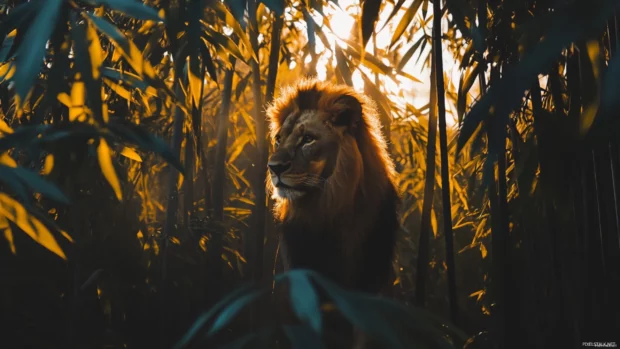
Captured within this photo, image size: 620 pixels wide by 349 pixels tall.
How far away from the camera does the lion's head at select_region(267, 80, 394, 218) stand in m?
1.93

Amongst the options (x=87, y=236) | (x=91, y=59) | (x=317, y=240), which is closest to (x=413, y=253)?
(x=87, y=236)

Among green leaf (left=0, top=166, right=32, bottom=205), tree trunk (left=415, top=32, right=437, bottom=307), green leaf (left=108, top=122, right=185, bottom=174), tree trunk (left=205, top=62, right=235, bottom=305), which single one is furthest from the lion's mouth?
tree trunk (left=205, top=62, right=235, bottom=305)

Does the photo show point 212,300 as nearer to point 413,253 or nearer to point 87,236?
point 87,236

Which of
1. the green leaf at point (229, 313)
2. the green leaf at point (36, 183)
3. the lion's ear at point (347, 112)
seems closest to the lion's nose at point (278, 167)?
the lion's ear at point (347, 112)

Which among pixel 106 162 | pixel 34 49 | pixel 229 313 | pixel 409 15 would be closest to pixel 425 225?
pixel 409 15

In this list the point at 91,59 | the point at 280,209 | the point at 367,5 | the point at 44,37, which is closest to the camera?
the point at 44,37

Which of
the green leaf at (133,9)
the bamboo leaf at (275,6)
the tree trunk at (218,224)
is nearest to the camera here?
the green leaf at (133,9)

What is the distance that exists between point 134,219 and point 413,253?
→ 1983 mm

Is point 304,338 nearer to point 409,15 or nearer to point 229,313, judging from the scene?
point 229,313

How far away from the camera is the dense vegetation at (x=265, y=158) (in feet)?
3.63

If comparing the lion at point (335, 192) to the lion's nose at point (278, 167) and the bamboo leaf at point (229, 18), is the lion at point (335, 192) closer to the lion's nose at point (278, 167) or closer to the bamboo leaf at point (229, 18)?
the lion's nose at point (278, 167)

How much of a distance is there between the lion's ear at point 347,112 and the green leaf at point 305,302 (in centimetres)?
104

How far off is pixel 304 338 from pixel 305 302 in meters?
0.10

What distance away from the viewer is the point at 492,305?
2314 mm
